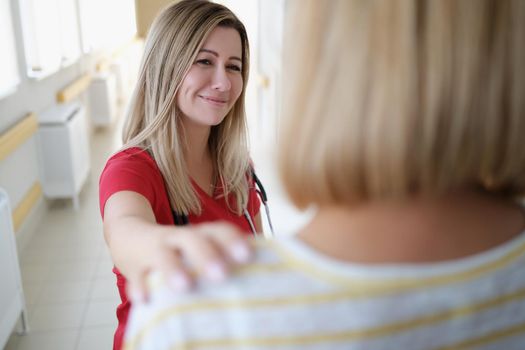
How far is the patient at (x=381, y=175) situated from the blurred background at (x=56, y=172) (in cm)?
117

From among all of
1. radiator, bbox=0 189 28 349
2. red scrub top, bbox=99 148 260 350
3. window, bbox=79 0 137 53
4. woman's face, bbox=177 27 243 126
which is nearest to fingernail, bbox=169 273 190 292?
red scrub top, bbox=99 148 260 350

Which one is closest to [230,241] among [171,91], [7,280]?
[171,91]

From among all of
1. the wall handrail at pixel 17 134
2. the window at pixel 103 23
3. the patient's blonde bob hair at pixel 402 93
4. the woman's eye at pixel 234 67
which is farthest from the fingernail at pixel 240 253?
the window at pixel 103 23

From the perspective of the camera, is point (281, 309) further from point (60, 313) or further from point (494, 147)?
point (60, 313)

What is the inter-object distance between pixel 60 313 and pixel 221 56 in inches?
90.0

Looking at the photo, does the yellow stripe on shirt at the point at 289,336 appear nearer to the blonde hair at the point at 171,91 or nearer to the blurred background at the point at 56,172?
the blonde hair at the point at 171,91

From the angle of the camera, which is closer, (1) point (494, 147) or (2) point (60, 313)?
(1) point (494, 147)

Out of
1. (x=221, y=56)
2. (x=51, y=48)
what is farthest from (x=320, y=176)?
(x=51, y=48)

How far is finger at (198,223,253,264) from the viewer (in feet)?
1.72

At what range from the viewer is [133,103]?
1620 millimetres

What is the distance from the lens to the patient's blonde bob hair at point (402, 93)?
510 millimetres

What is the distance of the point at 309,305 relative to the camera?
513 millimetres

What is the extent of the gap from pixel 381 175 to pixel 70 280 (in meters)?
3.48

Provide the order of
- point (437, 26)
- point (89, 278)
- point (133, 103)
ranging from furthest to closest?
1. point (89, 278)
2. point (133, 103)
3. point (437, 26)
